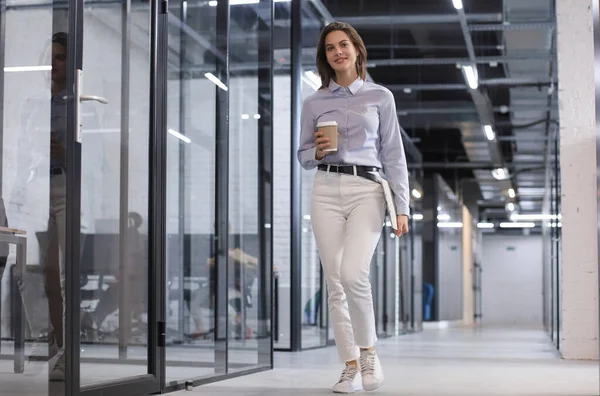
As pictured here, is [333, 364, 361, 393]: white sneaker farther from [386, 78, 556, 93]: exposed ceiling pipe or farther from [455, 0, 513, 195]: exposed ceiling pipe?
[386, 78, 556, 93]: exposed ceiling pipe

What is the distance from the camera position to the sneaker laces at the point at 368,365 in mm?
3510

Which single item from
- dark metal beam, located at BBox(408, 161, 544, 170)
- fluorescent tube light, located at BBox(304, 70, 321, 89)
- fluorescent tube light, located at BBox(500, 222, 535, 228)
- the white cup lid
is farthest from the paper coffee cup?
fluorescent tube light, located at BBox(500, 222, 535, 228)

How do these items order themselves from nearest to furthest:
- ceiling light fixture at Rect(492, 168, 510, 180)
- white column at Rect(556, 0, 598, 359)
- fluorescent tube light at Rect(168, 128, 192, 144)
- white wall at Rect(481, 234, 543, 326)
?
fluorescent tube light at Rect(168, 128, 192, 144)
white column at Rect(556, 0, 598, 359)
ceiling light fixture at Rect(492, 168, 510, 180)
white wall at Rect(481, 234, 543, 326)

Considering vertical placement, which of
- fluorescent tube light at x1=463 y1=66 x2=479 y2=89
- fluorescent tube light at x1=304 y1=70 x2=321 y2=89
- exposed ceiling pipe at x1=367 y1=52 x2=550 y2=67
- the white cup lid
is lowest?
the white cup lid

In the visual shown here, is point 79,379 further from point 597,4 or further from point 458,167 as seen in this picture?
point 458,167

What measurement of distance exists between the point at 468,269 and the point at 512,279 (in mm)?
4942

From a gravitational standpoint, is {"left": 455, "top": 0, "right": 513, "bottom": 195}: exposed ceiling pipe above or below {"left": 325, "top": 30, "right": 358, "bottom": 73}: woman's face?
above

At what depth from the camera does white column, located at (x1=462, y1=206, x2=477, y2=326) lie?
23.6 meters

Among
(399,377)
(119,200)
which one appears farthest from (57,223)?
(399,377)

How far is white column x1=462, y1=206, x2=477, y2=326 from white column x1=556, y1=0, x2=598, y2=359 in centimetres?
1634

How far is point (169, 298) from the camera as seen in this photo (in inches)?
156

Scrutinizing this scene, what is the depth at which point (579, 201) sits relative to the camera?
6441mm

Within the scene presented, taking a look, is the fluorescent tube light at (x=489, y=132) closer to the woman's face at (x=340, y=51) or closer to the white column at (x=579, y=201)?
the white column at (x=579, y=201)

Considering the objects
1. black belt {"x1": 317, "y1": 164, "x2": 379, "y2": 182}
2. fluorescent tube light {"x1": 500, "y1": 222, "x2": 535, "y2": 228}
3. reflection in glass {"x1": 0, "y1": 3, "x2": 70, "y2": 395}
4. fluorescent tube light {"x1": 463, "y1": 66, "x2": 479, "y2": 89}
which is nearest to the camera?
reflection in glass {"x1": 0, "y1": 3, "x2": 70, "y2": 395}
